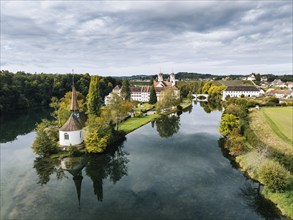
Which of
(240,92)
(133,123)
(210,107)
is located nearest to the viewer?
(133,123)

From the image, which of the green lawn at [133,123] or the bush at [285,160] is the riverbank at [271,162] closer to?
the bush at [285,160]

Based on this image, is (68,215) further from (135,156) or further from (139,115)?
(139,115)

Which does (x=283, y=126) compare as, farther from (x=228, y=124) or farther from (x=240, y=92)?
(x=240, y=92)

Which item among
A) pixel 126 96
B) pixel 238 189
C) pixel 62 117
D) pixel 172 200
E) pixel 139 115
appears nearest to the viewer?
pixel 172 200

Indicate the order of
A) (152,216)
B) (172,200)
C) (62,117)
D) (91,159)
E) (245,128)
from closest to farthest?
1. (152,216)
2. (172,200)
3. (91,159)
4. (245,128)
5. (62,117)

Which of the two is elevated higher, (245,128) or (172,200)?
(245,128)

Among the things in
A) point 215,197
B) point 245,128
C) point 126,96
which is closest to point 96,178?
point 215,197

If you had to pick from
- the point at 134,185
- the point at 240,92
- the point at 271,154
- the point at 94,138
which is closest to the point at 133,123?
the point at 94,138

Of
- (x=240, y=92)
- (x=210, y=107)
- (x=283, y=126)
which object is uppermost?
(x=240, y=92)
